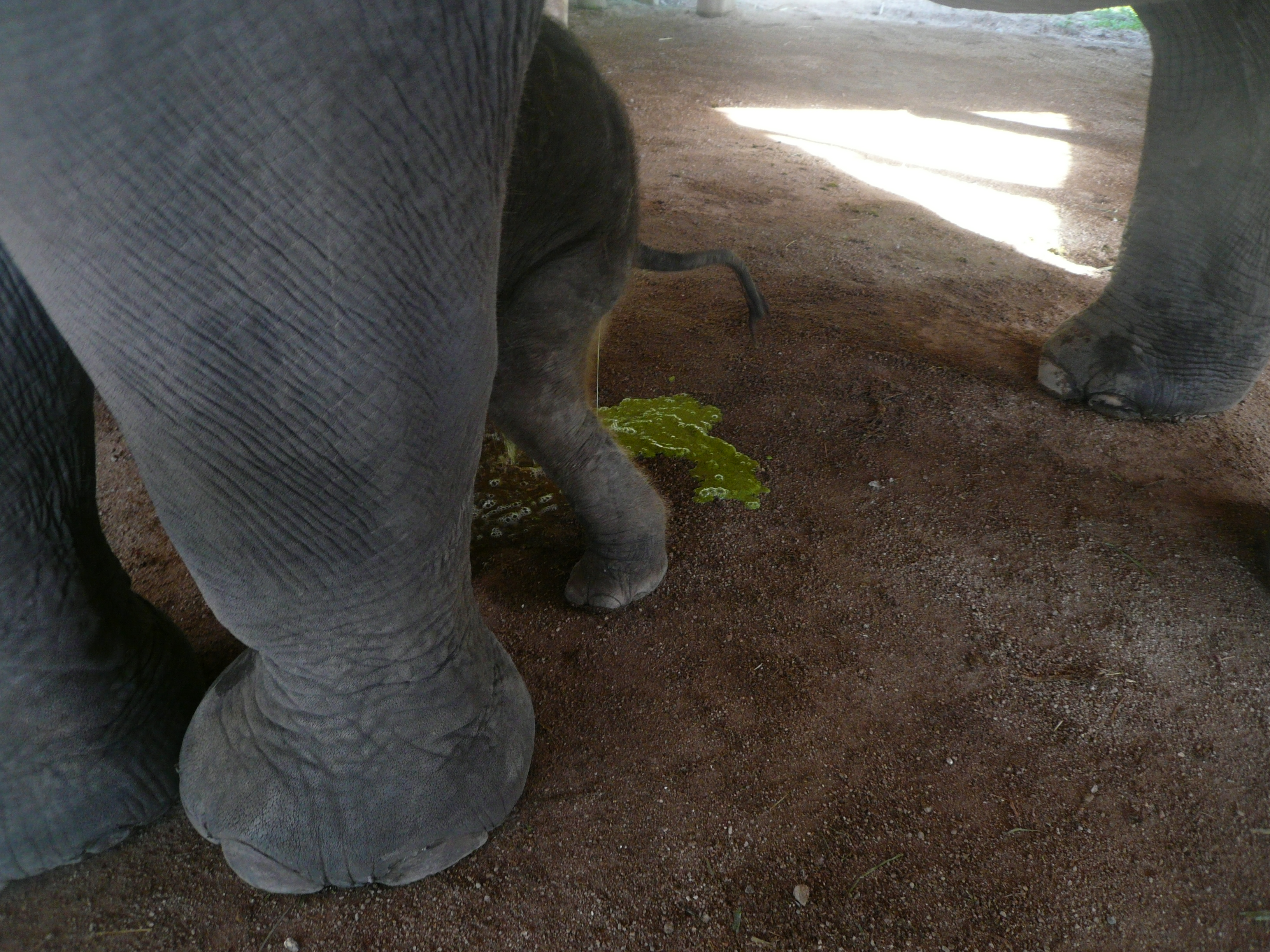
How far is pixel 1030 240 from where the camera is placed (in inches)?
169

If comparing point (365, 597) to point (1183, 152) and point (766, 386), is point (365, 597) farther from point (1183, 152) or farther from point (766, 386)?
point (1183, 152)

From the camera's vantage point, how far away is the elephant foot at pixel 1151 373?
2.79 m

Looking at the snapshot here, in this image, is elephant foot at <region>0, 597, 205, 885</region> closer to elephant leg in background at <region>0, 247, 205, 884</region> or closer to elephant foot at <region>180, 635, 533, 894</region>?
elephant leg in background at <region>0, 247, 205, 884</region>

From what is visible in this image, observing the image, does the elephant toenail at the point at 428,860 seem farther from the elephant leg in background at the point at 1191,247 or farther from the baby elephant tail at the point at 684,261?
the elephant leg in background at the point at 1191,247

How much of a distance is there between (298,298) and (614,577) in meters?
1.23

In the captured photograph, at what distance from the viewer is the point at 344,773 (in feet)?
4.57

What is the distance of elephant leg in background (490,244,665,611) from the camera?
1.66m

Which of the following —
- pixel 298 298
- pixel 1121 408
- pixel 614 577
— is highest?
pixel 298 298

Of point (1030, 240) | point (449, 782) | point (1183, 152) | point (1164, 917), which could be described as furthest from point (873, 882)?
point (1030, 240)

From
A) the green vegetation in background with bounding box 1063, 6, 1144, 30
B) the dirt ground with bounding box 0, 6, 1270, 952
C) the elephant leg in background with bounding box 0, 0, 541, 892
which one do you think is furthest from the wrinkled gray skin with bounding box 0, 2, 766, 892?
the green vegetation in background with bounding box 1063, 6, 1144, 30

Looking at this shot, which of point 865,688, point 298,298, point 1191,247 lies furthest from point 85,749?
point 1191,247

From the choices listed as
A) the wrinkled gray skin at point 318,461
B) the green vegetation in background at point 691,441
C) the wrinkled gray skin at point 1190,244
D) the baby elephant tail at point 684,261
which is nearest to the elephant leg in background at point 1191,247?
the wrinkled gray skin at point 1190,244

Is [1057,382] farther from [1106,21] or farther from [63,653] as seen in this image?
[1106,21]

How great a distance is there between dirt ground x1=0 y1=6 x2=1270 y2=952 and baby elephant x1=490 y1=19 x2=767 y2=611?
0.19 metres
